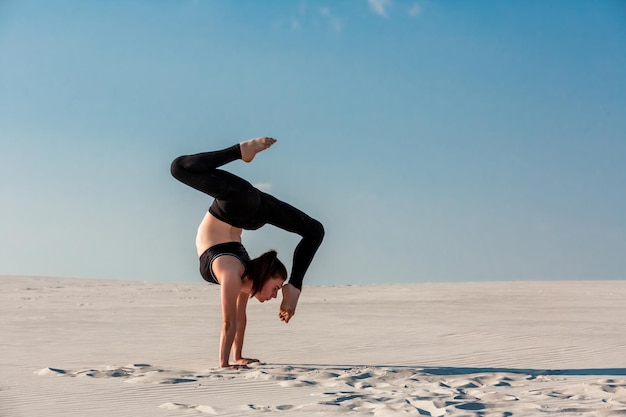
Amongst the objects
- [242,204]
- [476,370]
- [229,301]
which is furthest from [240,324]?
[476,370]

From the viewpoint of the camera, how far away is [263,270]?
20.3 ft

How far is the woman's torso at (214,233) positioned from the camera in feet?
20.6

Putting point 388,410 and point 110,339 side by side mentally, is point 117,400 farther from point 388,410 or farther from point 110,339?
point 110,339

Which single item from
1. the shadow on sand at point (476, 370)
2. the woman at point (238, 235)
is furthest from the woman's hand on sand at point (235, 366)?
the shadow on sand at point (476, 370)

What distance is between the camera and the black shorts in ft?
20.3

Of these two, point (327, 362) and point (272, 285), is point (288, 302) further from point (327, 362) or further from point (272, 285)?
point (327, 362)

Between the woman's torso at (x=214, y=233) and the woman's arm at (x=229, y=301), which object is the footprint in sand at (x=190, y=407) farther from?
the woman's torso at (x=214, y=233)

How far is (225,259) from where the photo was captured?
6.11 meters

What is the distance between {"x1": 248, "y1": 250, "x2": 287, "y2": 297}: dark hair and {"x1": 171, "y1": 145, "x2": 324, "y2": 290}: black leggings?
123mm

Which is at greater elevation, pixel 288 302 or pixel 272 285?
pixel 272 285

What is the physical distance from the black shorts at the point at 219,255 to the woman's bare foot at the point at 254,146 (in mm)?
854

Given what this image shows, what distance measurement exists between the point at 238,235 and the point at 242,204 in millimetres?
451

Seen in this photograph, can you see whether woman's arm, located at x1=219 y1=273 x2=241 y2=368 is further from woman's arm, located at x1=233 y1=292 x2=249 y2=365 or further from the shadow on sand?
the shadow on sand

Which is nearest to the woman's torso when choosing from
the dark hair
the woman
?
the woman
